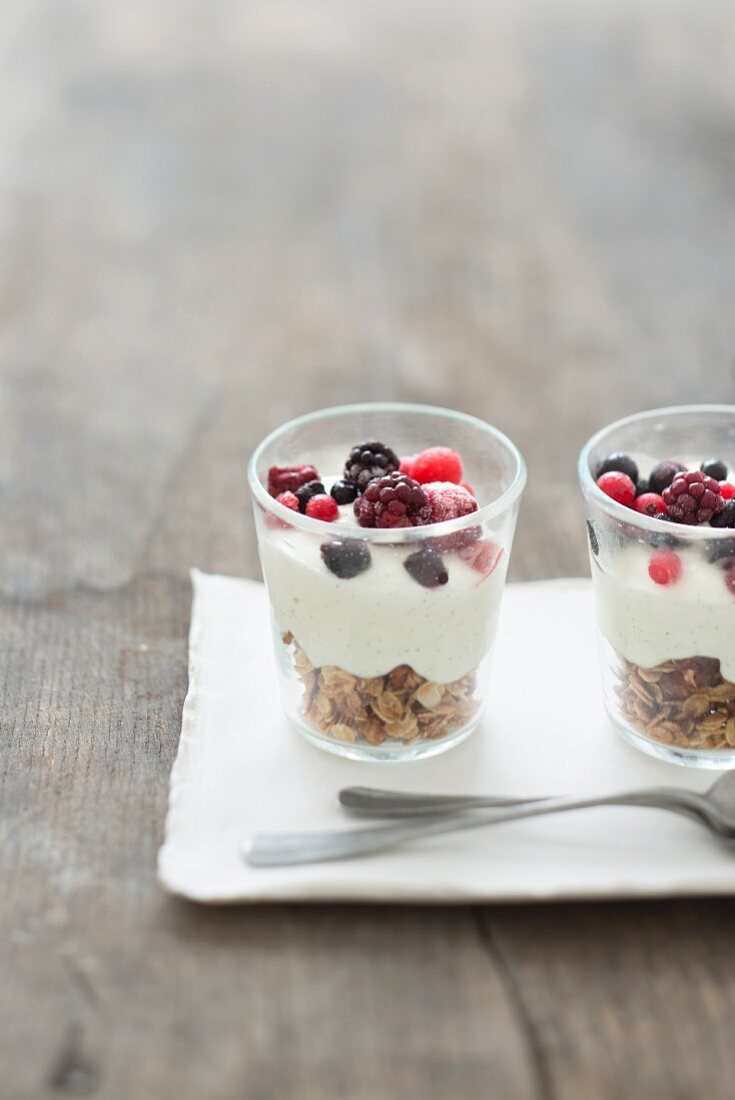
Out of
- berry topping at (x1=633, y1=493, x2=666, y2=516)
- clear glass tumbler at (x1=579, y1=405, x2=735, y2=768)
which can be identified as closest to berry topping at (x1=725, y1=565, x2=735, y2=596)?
clear glass tumbler at (x1=579, y1=405, x2=735, y2=768)

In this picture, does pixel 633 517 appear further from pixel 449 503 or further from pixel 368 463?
pixel 368 463

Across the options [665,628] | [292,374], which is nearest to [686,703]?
[665,628]

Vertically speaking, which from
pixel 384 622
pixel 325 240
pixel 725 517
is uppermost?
pixel 725 517

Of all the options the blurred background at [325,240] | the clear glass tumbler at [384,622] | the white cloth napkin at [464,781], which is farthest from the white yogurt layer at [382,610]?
the blurred background at [325,240]

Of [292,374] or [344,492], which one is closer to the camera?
[344,492]

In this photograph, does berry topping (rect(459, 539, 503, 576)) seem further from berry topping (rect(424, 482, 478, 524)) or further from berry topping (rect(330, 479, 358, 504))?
berry topping (rect(330, 479, 358, 504))

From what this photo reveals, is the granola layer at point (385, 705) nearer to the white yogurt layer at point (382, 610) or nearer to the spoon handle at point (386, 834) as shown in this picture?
the white yogurt layer at point (382, 610)
